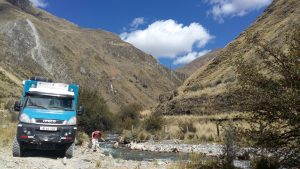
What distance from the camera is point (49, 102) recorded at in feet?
61.0

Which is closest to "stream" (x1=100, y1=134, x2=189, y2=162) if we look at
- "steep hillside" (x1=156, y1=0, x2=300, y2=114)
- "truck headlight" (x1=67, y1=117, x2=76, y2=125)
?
"truck headlight" (x1=67, y1=117, x2=76, y2=125)

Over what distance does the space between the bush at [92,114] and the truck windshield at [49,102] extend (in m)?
22.5

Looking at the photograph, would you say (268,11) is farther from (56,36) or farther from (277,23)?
(56,36)

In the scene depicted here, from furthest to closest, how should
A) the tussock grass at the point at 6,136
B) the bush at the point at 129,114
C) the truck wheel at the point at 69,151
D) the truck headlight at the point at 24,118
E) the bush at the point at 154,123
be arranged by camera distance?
the bush at the point at 129,114 → the bush at the point at 154,123 → the tussock grass at the point at 6,136 → the truck wheel at the point at 69,151 → the truck headlight at the point at 24,118

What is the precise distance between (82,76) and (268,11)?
6900 cm

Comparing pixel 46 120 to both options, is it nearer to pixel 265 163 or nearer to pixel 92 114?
pixel 265 163

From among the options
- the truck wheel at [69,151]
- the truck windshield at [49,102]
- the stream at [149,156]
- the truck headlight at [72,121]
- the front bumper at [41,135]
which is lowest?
the stream at [149,156]

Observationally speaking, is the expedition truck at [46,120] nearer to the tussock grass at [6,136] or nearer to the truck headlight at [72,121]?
the truck headlight at [72,121]

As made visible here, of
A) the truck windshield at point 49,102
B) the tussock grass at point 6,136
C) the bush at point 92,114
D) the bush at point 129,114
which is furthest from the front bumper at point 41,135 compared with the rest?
the bush at point 129,114

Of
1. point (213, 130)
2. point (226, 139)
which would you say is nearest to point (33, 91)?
point (226, 139)

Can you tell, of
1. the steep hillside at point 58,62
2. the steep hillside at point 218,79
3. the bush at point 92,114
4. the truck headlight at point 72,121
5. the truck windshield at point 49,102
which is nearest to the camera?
the truck headlight at point 72,121

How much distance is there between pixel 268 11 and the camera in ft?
295

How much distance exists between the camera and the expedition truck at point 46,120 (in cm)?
1736

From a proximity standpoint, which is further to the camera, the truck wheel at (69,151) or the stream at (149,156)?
the stream at (149,156)
